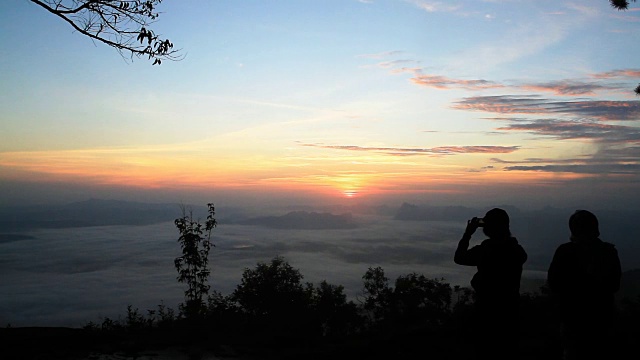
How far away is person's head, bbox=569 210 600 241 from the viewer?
10.4ft

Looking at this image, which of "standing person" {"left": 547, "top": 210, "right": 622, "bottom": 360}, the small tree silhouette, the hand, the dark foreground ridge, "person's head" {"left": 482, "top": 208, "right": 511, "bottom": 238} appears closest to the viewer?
"standing person" {"left": 547, "top": 210, "right": 622, "bottom": 360}

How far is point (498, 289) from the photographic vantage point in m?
3.22

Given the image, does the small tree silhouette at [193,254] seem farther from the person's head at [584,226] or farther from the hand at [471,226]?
the person's head at [584,226]

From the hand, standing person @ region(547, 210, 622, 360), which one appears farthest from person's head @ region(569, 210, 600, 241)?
the hand

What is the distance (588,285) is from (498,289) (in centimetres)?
68

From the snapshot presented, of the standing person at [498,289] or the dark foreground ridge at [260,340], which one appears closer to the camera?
the standing person at [498,289]

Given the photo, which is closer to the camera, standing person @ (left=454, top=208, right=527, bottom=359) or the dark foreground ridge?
standing person @ (left=454, top=208, right=527, bottom=359)

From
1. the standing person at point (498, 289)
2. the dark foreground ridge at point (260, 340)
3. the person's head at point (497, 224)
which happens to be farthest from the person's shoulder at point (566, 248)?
the dark foreground ridge at point (260, 340)

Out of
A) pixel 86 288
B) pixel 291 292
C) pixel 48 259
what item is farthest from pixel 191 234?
pixel 48 259

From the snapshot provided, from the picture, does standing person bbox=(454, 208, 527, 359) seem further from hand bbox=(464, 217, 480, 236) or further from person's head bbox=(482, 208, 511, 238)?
hand bbox=(464, 217, 480, 236)

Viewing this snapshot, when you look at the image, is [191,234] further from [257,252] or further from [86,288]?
[257,252]

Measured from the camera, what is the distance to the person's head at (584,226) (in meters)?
3.18

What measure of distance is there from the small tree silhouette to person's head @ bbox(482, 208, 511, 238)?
391 inches

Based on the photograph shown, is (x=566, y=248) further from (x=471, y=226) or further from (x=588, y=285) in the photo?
(x=471, y=226)
